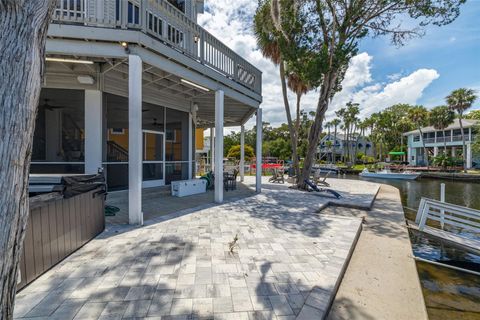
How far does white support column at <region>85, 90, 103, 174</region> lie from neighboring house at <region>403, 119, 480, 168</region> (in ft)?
121

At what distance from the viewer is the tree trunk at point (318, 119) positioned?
10.5 metres

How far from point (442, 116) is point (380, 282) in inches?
1389

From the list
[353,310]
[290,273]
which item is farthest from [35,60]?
[353,310]

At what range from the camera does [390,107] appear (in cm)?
4550

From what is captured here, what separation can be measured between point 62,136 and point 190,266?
578cm

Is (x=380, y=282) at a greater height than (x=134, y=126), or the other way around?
(x=134, y=126)

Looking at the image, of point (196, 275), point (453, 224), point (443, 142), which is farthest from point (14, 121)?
point (443, 142)

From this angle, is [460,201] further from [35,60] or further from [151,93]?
[35,60]

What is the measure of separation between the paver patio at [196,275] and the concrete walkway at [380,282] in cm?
21

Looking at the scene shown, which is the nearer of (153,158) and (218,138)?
(218,138)

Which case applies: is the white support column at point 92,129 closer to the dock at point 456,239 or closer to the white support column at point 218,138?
the white support column at point 218,138

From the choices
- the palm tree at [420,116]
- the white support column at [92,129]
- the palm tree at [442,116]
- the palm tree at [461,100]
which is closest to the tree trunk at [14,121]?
the white support column at [92,129]

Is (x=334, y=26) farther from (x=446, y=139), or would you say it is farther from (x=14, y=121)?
(x=446, y=139)

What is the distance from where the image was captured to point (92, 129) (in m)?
6.55
